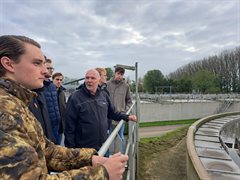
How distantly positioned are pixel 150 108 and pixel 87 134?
22.5m

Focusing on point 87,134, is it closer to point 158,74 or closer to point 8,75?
point 8,75

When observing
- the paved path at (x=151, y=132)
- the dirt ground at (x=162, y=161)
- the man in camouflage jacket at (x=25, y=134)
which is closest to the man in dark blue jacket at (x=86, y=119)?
the man in camouflage jacket at (x=25, y=134)

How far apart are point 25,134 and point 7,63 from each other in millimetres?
383

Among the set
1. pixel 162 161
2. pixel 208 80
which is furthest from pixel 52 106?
pixel 208 80

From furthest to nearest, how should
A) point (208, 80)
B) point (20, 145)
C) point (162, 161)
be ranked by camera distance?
1. point (208, 80)
2. point (162, 161)
3. point (20, 145)

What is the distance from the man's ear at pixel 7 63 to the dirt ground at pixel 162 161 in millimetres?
6256

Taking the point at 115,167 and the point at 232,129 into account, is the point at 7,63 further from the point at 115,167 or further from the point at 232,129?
the point at 232,129

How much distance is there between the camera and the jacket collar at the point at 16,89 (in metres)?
1.07

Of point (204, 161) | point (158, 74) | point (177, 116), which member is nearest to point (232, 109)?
point (177, 116)

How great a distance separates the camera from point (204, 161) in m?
4.24

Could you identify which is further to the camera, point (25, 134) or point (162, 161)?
point (162, 161)

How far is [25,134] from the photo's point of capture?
38.1 inches

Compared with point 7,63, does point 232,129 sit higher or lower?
lower

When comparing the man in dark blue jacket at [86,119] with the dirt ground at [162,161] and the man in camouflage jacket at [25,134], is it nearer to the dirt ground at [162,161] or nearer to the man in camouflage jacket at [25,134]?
the man in camouflage jacket at [25,134]
